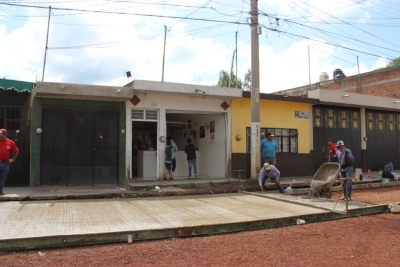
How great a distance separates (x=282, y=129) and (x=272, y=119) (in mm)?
821

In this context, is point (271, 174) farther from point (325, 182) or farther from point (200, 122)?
point (200, 122)

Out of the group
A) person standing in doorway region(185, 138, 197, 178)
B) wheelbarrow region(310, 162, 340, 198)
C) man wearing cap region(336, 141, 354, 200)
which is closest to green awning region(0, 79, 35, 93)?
person standing in doorway region(185, 138, 197, 178)

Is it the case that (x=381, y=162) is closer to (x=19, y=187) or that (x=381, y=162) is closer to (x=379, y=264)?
(x=379, y=264)

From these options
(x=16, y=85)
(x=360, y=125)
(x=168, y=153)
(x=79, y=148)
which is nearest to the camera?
(x=16, y=85)

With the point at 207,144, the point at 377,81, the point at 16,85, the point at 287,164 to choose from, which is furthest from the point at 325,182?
the point at 377,81

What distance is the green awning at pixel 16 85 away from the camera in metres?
11.2

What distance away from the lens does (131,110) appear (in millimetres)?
13062

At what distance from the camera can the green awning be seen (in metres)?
11.2

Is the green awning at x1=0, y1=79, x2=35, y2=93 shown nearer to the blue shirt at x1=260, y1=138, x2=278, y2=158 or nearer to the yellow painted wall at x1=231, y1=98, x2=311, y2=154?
the yellow painted wall at x1=231, y1=98, x2=311, y2=154

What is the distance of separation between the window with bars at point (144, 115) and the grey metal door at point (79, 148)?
707 millimetres

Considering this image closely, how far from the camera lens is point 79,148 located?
12188 mm

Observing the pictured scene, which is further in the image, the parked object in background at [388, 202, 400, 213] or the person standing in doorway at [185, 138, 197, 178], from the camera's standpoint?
the person standing in doorway at [185, 138, 197, 178]

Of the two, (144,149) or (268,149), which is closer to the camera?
(268,149)

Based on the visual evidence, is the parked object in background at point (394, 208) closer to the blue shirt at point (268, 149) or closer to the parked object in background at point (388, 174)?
the blue shirt at point (268, 149)
